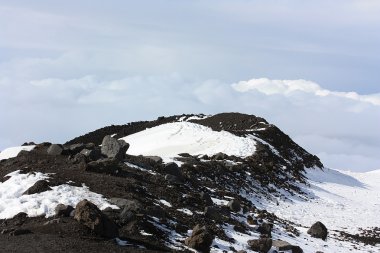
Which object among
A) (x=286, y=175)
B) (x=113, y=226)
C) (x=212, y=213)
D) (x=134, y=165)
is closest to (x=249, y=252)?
(x=212, y=213)

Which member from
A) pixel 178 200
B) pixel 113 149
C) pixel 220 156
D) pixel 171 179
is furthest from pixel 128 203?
pixel 220 156

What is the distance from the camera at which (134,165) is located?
3250cm

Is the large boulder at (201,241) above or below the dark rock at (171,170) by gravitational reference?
below

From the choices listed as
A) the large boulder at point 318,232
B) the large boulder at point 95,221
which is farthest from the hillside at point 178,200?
the large boulder at point 318,232

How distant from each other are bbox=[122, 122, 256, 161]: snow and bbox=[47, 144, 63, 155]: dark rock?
16350 mm

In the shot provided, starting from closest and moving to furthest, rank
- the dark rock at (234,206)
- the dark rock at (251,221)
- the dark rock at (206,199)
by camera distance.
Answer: the dark rock at (251,221)
the dark rock at (206,199)
the dark rock at (234,206)

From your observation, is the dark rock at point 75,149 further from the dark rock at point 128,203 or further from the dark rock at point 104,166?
the dark rock at point 128,203

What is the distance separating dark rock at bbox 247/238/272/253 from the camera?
23391mm

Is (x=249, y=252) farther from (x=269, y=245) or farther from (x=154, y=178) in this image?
(x=154, y=178)

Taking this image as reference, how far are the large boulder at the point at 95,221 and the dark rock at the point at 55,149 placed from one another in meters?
11.2

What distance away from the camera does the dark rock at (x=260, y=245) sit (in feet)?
76.7

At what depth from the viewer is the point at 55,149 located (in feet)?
102

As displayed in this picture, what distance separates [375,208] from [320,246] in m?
20.4

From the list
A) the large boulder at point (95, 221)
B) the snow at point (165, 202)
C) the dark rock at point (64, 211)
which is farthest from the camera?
the snow at point (165, 202)
